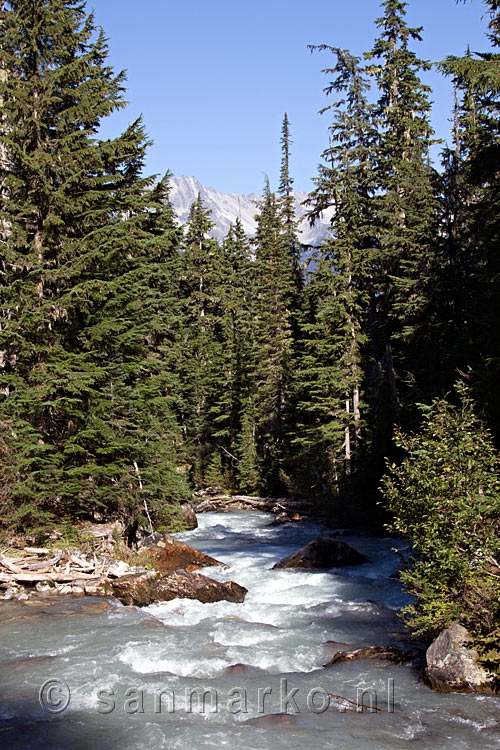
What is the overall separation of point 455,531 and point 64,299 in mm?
12964

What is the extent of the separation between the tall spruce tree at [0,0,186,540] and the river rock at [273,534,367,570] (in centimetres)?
513

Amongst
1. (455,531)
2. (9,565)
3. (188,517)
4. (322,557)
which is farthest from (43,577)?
(188,517)

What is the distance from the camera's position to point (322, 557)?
1645 centimetres

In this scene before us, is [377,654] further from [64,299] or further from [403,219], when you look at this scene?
[403,219]

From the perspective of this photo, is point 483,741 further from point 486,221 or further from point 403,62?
point 403,62

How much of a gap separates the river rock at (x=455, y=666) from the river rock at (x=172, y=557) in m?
7.39

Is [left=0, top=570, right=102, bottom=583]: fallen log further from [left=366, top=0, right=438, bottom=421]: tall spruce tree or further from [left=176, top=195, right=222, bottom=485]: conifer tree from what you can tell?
[left=176, top=195, right=222, bottom=485]: conifer tree

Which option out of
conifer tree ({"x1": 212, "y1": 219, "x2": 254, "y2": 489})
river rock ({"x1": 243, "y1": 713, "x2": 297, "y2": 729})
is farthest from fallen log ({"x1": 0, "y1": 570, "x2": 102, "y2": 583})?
conifer tree ({"x1": 212, "y1": 219, "x2": 254, "y2": 489})

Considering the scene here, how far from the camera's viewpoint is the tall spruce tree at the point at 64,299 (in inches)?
655

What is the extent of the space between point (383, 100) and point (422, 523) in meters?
35.3

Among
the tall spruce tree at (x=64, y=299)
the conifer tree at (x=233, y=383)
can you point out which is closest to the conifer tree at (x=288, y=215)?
the conifer tree at (x=233, y=383)

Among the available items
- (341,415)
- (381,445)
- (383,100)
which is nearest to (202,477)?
(341,415)

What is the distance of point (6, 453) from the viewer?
15586 millimetres

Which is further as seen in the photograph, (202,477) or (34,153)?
(202,477)
